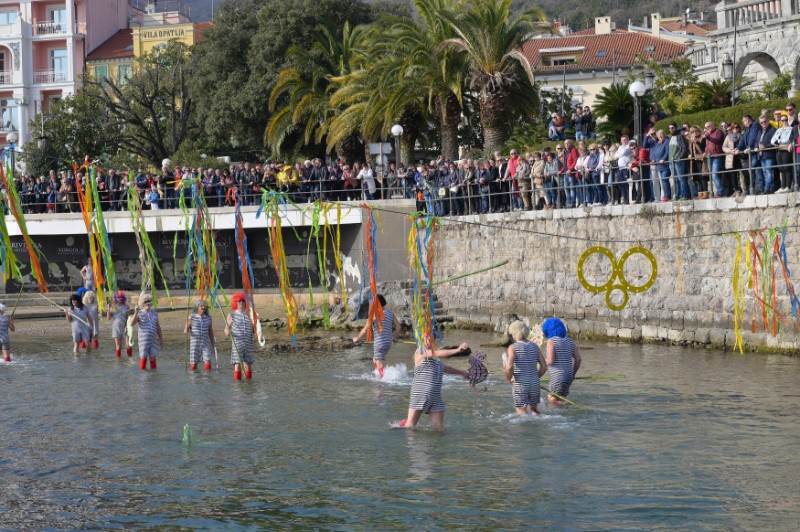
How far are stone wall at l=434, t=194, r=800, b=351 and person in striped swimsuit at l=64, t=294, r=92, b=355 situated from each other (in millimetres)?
9919

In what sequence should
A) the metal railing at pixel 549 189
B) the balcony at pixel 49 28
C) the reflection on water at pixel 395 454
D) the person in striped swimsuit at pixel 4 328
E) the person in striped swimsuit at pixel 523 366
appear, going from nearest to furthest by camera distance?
1. the reflection on water at pixel 395 454
2. the person in striped swimsuit at pixel 523 366
3. the metal railing at pixel 549 189
4. the person in striped swimsuit at pixel 4 328
5. the balcony at pixel 49 28

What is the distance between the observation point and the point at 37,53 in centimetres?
7175

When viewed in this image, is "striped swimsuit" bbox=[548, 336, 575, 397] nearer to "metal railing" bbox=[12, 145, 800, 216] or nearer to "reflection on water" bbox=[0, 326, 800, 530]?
"reflection on water" bbox=[0, 326, 800, 530]

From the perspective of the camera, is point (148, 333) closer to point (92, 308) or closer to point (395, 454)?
point (92, 308)

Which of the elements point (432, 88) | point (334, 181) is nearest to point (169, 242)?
point (334, 181)

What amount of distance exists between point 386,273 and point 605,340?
10.1 metres

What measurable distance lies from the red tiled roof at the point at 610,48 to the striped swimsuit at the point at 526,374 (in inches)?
2039

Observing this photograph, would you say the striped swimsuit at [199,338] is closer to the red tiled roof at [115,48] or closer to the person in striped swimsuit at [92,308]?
the person in striped swimsuit at [92,308]

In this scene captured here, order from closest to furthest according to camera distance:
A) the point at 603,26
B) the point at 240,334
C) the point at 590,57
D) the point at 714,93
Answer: the point at 240,334
the point at 714,93
the point at 590,57
the point at 603,26

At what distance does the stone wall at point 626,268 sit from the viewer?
72.7ft

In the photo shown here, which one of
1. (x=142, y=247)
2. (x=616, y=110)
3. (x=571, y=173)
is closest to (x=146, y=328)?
(x=142, y=247)

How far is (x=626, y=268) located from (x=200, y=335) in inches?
373

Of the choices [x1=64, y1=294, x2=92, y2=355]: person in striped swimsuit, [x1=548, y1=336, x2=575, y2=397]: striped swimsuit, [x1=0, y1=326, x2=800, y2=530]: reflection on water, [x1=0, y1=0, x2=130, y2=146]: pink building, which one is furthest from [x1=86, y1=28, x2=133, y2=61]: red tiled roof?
[x1=548, y1=336, x2=575, y2=397]: striped swimsuit

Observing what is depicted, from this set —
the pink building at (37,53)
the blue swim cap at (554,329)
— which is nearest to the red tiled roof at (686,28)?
the pink building at (37,53)
